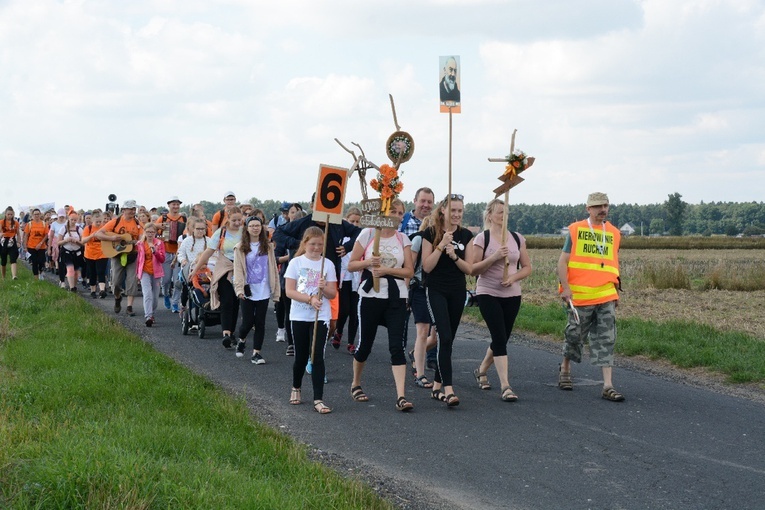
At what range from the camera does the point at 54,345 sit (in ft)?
39.5

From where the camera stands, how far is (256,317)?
1253 centimetres

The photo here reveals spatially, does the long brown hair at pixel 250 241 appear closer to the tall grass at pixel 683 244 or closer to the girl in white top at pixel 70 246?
the girl in white top at pixel 70 246

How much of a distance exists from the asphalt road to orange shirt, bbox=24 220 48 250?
1454 cm

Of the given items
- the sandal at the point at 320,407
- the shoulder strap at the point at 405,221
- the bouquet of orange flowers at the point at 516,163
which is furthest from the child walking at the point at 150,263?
the bouquet of orange flowers at the point at 516,163

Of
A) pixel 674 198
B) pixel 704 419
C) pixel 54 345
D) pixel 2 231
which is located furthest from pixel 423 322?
pixel 674 198

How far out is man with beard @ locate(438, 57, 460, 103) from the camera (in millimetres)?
10398

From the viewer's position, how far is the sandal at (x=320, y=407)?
364 inches

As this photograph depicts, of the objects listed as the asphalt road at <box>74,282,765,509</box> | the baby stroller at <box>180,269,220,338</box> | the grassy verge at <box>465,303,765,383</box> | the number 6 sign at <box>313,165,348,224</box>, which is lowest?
the asphalt road at <box>74,282,765,509</box>

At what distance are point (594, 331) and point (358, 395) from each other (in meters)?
2.64

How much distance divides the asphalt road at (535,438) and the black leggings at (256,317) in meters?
0.44

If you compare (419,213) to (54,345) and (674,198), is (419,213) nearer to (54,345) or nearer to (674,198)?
(54,345)

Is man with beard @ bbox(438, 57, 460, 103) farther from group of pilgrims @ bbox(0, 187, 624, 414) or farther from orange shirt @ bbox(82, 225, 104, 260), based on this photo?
orange shirt @ bbox(82, 225, 104, 260)

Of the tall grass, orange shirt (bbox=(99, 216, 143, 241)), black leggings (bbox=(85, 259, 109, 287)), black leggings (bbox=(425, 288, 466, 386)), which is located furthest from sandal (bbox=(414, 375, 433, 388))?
the tall grass

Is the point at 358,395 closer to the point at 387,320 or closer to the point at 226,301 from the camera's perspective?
the point at 387,320
